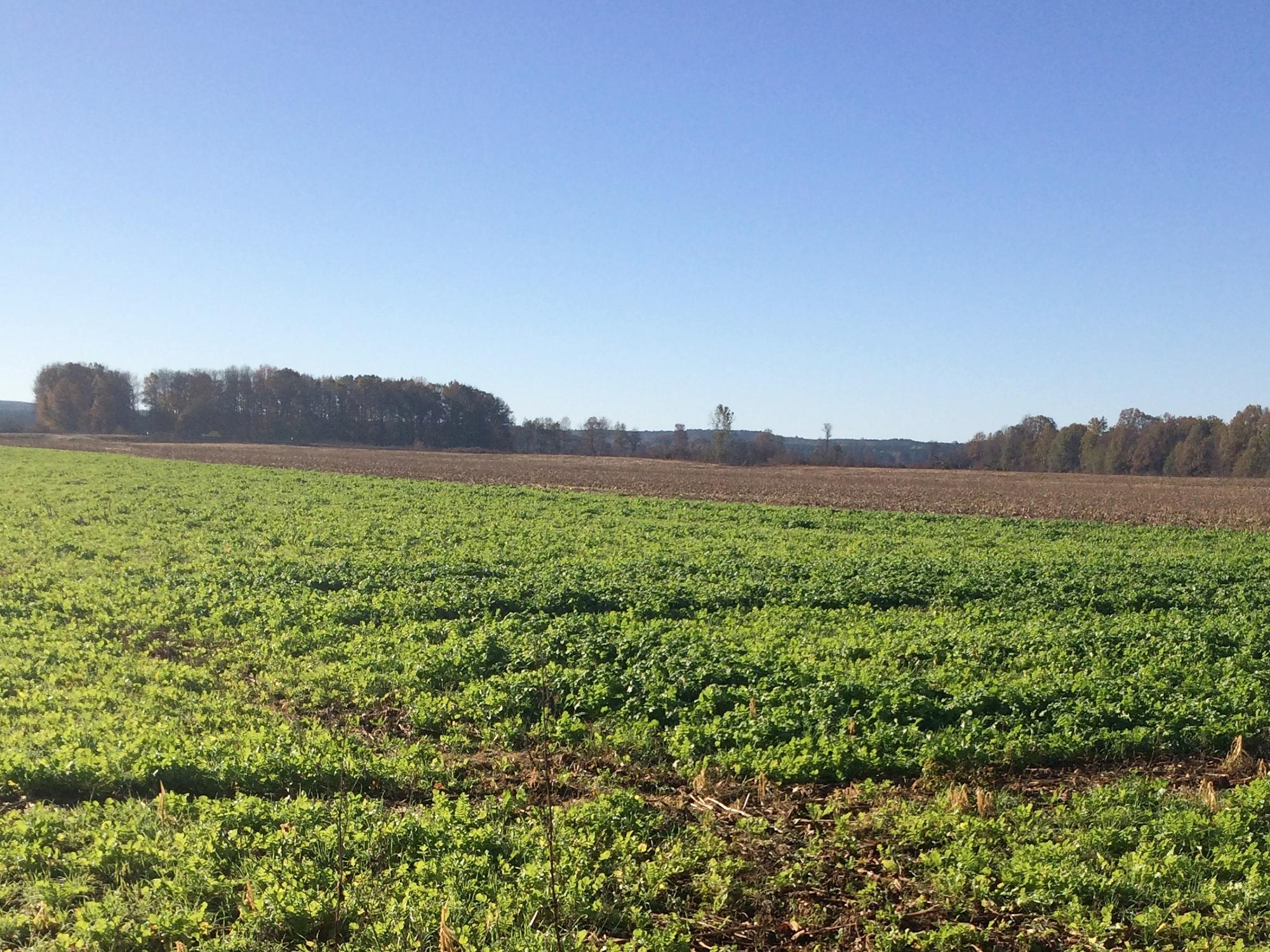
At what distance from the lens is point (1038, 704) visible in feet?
30.2

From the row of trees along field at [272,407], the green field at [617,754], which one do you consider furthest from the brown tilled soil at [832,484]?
the row of trees along field at [272,407]

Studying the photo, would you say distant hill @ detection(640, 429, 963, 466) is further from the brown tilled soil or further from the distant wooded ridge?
the brown tilled soil

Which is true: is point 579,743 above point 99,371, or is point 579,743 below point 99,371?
below

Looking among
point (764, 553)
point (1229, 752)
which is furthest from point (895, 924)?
point (764, 553)

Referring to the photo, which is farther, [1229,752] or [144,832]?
[1229,752]

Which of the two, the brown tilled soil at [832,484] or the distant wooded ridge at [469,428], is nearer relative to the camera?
the brown tilled soil at [832,484]

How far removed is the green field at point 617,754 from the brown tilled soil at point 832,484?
23.5 metres

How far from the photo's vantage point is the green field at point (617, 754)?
510cm

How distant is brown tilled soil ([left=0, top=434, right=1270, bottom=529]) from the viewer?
130 ft

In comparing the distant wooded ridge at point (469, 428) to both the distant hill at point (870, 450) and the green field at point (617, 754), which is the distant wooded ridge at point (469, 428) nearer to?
the distant hill at point (870, 450)

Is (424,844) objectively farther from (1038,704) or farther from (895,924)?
(1038,704)

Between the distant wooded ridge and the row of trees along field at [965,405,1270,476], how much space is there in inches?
6.8

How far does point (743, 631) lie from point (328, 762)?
658 cm

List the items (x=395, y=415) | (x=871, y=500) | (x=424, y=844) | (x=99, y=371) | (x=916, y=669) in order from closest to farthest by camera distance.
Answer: (x=424, y=844) → (x=916, y=669) → (x=871, y=500) → (x=99, y=371) → (x=395, y=415)
